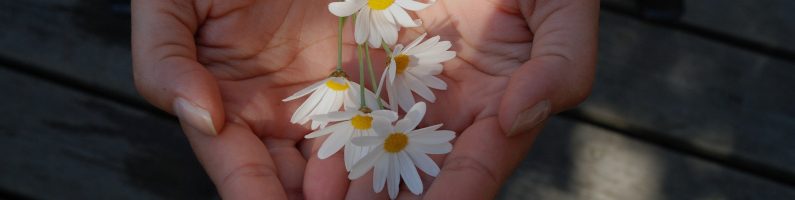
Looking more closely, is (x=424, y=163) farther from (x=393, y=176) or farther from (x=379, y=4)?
(x=379, y=4)

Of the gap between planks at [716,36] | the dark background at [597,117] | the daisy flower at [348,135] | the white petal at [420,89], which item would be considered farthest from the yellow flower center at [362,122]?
the gap between planks at [716,36]

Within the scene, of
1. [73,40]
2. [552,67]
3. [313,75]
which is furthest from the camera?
[73,40]

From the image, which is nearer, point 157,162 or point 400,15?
point 400,15

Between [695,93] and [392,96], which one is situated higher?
[392,96]

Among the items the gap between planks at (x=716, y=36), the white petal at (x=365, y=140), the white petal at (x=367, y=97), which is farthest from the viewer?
the gap between planks at (x=716, y=36)

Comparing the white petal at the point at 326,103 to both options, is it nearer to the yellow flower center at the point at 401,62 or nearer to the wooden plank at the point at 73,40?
the yellow flower center at the point at 401,62

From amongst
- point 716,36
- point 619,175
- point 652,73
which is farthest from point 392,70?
point 716,36

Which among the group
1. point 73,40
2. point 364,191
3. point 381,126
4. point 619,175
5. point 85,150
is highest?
point 381,126
